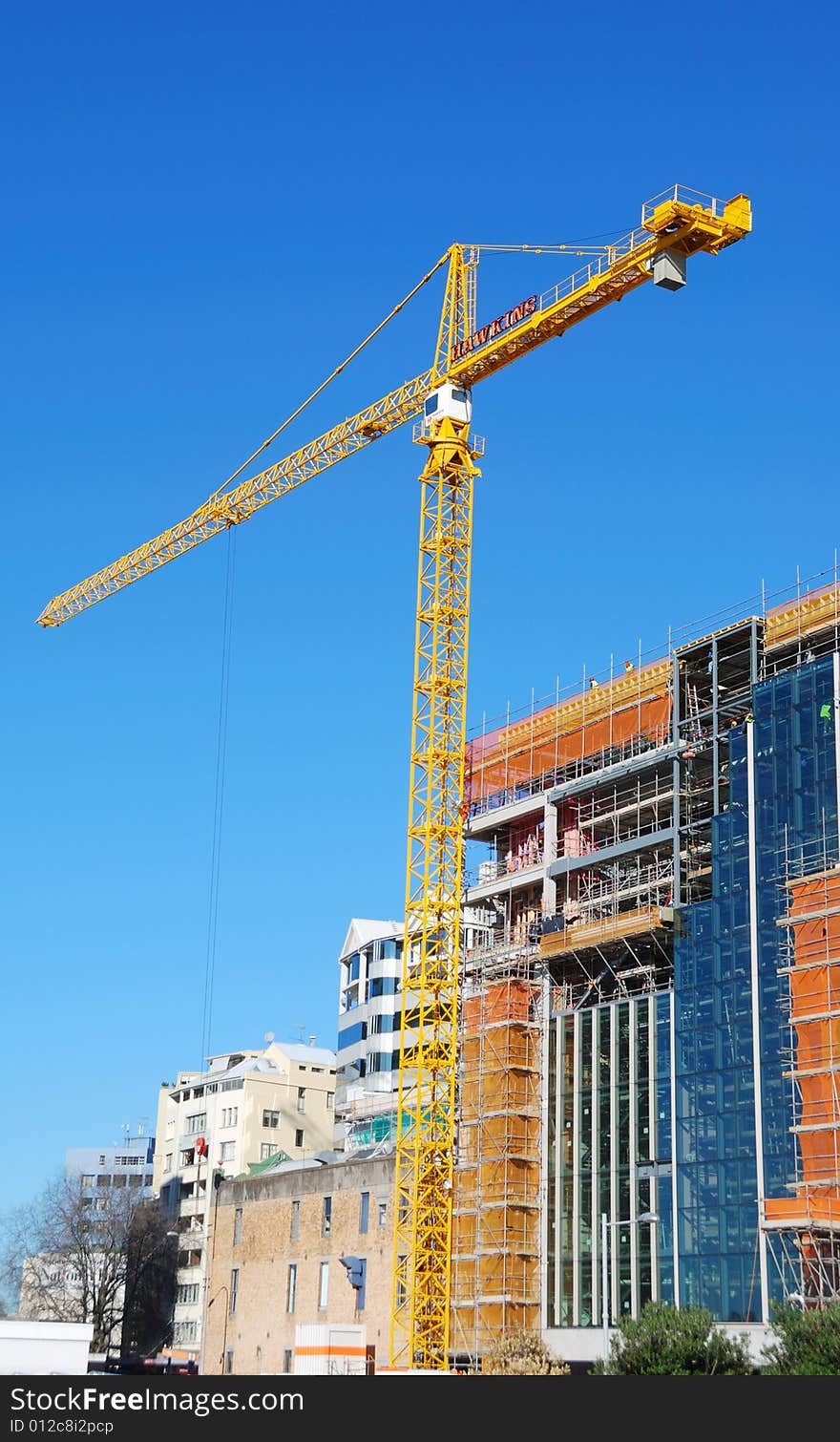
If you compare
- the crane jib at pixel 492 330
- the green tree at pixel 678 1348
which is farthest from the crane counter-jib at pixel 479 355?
the green tree at pixel 678 1348

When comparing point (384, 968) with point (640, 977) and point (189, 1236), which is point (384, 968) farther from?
point (640, 977)

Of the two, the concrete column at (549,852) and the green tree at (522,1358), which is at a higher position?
the concrete column at (549,852)

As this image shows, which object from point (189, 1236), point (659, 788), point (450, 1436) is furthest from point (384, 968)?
point (450, 1436)

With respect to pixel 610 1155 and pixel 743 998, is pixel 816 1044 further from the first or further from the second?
pixel 610 1155

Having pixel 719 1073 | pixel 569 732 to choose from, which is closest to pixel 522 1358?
pixel 719 1073

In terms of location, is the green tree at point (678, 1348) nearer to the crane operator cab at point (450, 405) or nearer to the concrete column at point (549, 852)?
the concrete column at point (549, 852)

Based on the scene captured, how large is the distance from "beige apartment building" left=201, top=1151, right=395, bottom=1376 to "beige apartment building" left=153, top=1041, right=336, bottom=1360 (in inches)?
870

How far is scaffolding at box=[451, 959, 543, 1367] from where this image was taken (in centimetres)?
8006

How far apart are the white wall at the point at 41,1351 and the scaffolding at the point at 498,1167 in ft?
87.1

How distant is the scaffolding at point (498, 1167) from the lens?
8006 cm

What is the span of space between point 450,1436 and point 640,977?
150 ft

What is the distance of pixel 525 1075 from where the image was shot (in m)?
83.7

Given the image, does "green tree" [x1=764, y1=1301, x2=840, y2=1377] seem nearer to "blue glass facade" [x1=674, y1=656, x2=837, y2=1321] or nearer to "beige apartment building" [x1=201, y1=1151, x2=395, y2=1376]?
"blue glass facade" [x1=674, y1=656, x2=837, y2=1321]

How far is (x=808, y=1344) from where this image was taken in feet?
165
